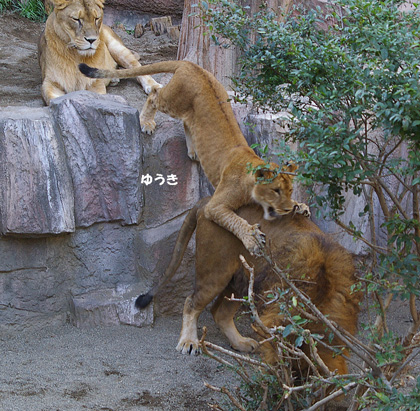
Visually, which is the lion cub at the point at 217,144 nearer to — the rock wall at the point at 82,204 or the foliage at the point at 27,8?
the rock wall at the point at 82,204

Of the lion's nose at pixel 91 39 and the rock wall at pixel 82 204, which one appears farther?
the lion's nose at pixel 91 39

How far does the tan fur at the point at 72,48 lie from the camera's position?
602cm

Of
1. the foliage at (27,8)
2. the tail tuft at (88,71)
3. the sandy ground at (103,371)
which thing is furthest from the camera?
the foliage at (27,8)

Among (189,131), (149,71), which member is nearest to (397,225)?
(189,131)

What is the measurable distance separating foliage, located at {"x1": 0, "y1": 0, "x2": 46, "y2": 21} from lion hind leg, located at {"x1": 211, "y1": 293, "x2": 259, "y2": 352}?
6017 millimetres

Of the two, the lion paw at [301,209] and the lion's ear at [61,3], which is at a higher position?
the lion's ear at [61,3]

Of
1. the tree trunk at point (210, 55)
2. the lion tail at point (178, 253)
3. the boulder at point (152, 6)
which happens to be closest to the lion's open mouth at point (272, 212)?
the lion tail at point (178, 253)

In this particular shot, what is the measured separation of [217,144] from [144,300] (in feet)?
4.50

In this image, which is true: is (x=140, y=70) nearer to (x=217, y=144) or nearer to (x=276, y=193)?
(x=217, y=144)

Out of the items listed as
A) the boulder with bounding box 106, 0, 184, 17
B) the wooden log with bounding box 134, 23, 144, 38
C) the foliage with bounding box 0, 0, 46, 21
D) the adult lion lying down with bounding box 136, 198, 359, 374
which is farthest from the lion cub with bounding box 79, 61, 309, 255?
the boulder with bounding box 106, 0, 184, 17

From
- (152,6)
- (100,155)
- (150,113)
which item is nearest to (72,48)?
(150,113)

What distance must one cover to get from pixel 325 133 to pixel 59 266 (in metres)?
3.01

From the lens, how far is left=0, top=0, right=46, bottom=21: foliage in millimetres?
9258

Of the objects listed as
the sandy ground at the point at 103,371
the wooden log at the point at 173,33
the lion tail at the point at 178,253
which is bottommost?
the sandy ground at the point at 103,371
